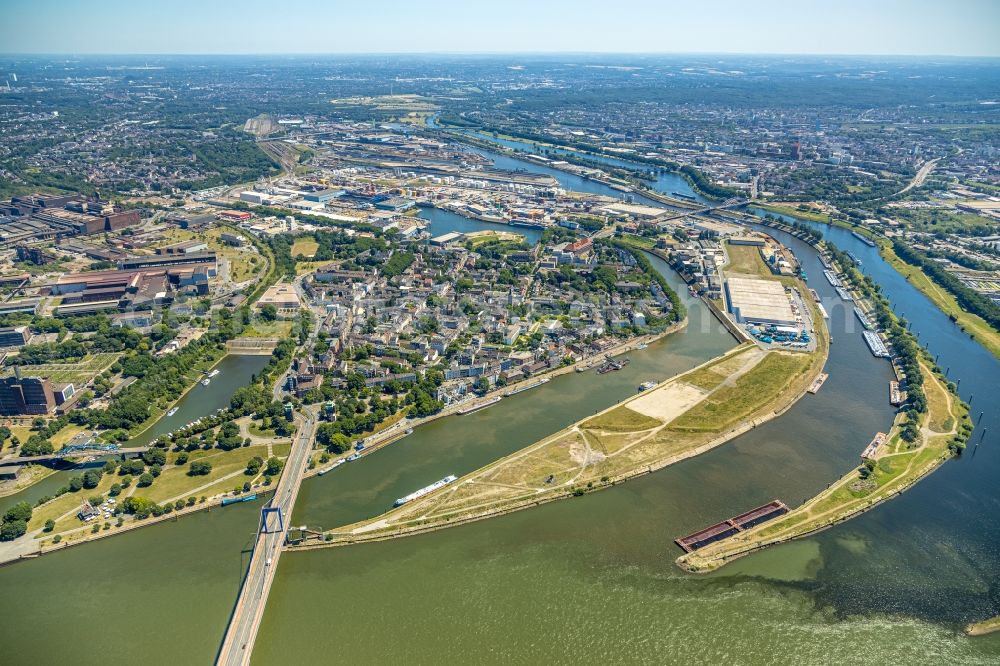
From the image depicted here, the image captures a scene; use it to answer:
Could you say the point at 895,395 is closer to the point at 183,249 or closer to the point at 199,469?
the point at 199,469

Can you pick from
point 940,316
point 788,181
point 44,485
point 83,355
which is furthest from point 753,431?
point 788,181

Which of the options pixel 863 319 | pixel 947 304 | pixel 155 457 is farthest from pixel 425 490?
pixel 947 304

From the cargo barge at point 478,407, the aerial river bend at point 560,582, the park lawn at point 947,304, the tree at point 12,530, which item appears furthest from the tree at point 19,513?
the park lawn at point 947,304


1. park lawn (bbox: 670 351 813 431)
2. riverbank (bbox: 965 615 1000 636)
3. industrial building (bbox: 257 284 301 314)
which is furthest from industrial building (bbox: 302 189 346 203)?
riverbank (bbox: 965 615 1000 636)

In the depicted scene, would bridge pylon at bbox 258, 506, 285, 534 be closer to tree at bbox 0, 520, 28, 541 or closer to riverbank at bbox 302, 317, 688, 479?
riverbank at bbox 302, 317, 688, 479

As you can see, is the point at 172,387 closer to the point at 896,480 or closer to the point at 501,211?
the point at 896,480
